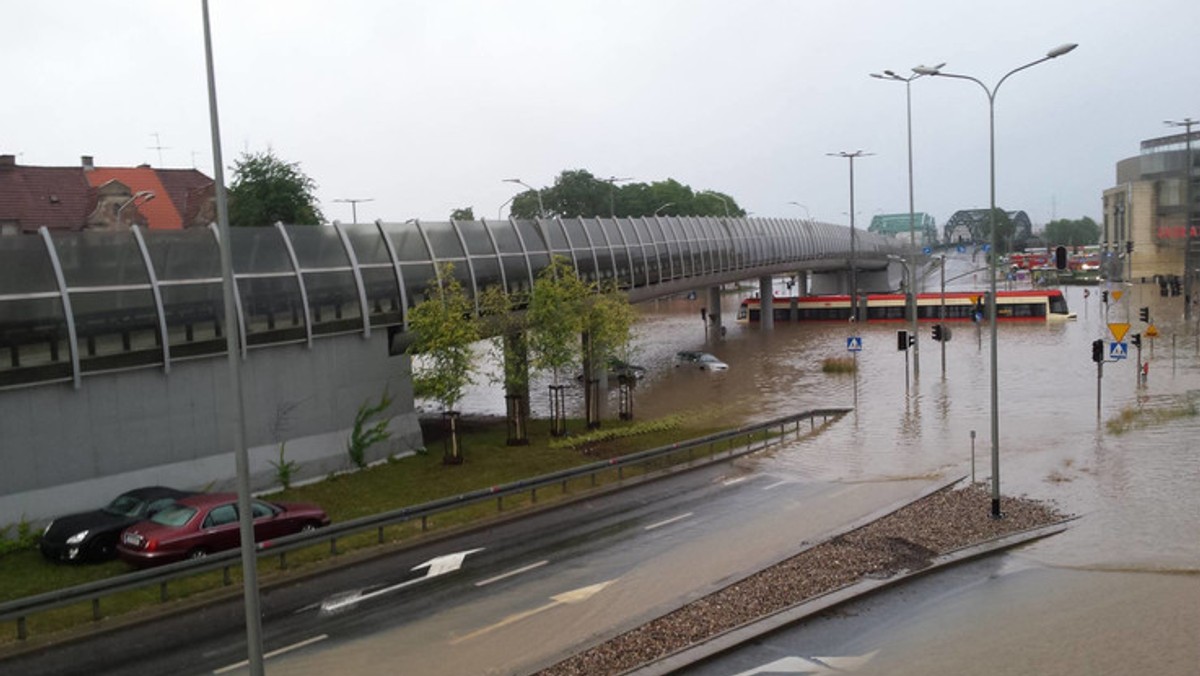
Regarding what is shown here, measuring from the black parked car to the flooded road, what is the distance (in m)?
13.6

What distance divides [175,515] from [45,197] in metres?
50.8

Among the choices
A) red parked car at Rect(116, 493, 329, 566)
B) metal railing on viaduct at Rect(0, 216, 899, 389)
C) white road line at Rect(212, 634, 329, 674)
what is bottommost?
white road line at Rect(212, 634, 329, 674)

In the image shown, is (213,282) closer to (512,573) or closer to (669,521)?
(512,573)

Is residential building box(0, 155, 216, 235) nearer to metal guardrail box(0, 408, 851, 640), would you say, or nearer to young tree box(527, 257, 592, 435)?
young tree box(527, 257, 592, 435)

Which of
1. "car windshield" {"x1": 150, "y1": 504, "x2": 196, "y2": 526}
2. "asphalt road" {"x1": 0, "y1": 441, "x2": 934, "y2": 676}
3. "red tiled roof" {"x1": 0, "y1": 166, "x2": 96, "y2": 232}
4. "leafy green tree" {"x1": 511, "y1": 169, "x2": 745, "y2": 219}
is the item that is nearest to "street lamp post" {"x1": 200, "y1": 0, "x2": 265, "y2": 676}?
"asphalt road" {"x1": 0, "y1": 441, "x2": 934, "y2": 676}

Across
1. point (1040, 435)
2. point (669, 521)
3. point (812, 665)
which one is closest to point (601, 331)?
point (669, 521)

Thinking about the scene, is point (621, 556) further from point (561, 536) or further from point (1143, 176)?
point (1143, 176)

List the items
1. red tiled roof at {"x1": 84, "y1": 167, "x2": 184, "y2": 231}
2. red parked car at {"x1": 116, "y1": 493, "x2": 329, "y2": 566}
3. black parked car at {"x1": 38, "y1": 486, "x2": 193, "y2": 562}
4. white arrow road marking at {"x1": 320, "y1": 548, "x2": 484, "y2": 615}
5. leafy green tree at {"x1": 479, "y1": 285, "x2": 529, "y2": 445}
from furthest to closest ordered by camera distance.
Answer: red tiled roof at {"x1": 84, "y1": 167, "x2": 184, "y2": 231} → leafy green tree at {"x1": 479, "y1": 285, "x2": 529, "y2": 445} → black parked car at {"x1": 38, "y1": 486, "x2": 193, "y2": 562} → red parked car at {"x1": 116, "y1": 493, "x2": 329, "y2": 566} → white arrow road marking at {"x1": 320, "y1": 548, "x2": 484, "y2": 615}

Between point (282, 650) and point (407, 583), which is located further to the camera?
point (407, 583)

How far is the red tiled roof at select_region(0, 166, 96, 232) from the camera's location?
56969 mm

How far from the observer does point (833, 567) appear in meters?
16.9

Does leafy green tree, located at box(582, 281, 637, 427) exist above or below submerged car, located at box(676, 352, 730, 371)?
above

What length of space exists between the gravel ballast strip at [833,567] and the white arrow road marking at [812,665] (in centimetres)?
109

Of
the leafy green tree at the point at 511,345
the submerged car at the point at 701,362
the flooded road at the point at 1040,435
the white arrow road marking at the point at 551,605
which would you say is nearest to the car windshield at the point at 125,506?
the white arrow road marking at the point at 551,605
